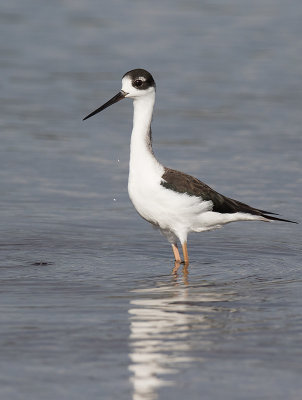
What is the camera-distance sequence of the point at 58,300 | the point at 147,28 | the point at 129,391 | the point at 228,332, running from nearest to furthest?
the point at 129,391, the point at 228,332, the point at 58,300, the point at 147,28

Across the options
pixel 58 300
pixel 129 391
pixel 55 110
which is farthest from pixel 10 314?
pixel 55 110

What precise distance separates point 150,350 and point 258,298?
1871 mm

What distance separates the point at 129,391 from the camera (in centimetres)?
657

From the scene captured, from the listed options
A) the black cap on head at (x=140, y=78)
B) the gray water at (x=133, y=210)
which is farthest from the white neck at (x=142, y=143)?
the gray water at (x=133, y=210)

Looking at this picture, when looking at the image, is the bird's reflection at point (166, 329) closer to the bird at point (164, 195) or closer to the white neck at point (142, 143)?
the bird at point (164, 195)

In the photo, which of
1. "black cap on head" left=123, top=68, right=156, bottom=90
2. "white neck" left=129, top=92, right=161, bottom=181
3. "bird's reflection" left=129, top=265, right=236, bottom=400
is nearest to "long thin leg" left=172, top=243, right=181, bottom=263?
"bird's reflection" left=129, top=265, right=236, bottom=400

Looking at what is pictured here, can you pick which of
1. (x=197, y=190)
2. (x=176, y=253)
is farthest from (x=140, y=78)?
(x=176, y=253)

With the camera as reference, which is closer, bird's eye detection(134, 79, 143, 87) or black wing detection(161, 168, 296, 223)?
black wing detection(161, 168, 296, 223)

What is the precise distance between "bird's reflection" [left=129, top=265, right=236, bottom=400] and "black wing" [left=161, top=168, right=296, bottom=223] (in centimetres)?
78

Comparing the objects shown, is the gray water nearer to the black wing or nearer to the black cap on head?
the black wing

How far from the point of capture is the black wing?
32.8ft

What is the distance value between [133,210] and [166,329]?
15.0 feet

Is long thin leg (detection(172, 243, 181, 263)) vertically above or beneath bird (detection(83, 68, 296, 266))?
beneath

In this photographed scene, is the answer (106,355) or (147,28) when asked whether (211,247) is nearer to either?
(106,355)
